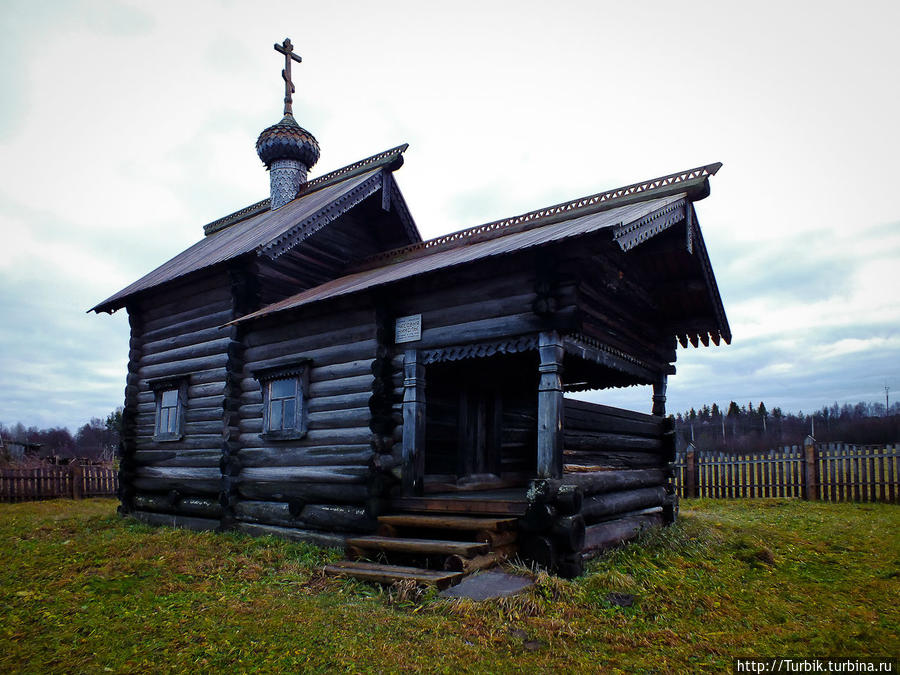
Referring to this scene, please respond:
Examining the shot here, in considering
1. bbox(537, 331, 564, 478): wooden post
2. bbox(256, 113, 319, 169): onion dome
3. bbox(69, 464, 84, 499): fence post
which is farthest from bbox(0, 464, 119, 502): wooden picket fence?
bbox(537, 331, 564, 478): wooden post

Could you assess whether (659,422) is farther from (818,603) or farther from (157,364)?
(157,364)

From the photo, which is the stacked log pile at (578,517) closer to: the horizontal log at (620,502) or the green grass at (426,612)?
the horizontal log at (620,502)

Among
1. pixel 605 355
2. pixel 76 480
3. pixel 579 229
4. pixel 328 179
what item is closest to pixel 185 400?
pixel 328 179

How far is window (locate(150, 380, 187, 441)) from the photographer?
13.4 meters

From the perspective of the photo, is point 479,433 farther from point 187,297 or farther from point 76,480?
point 76,480

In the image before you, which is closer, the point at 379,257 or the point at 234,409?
the point at 234,409

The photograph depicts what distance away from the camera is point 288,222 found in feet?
44.4

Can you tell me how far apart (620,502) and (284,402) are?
612 centimetres

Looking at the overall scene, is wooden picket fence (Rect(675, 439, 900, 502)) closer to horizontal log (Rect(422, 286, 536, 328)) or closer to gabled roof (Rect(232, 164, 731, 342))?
gabled roof (Rect(232, 164, 731, 342))

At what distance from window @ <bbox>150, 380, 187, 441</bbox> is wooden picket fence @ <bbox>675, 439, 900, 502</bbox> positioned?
39.4ft

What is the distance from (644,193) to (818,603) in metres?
6.06

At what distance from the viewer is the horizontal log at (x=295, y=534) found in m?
10.1

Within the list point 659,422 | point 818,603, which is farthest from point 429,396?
point 818,603

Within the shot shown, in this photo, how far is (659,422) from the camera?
1287 cm
